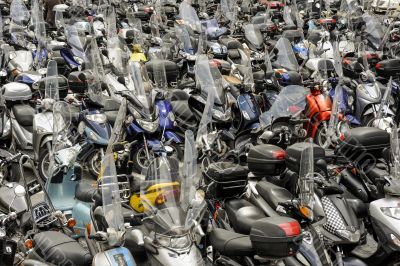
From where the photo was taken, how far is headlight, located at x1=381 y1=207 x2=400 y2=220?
5.02 meters

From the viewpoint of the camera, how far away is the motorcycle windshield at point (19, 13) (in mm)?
12788

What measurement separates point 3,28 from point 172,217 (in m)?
8.97

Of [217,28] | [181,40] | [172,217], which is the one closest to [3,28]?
[181,40]

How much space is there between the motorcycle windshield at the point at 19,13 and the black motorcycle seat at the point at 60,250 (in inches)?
349

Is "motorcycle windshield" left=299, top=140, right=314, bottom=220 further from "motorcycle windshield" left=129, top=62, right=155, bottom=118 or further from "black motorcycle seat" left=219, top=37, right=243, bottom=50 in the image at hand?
"black motorcycle seat" left=219, top=37, right=243, bottom=50

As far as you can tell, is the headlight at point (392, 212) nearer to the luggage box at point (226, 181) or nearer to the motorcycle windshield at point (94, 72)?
the luggage box at point (226, 181)

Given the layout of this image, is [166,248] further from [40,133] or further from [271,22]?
[271,22]

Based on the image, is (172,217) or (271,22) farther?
(271,22)

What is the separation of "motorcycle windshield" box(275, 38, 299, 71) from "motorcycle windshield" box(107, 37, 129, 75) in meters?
2.44

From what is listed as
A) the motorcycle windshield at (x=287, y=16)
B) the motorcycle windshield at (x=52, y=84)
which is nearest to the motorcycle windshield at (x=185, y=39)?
the motorcycle windshield at (x=287, y=16)

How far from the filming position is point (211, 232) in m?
4.86

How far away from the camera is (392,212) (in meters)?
5.05

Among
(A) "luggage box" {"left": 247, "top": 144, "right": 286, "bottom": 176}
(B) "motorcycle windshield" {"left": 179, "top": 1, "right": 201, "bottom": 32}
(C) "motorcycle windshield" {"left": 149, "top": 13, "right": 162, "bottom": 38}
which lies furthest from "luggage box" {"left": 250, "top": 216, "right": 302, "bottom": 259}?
(C) "motorcycle windshield" {"left": 149, "top": 13, "right": 162, "bottom": 38}

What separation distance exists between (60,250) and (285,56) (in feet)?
21.8
